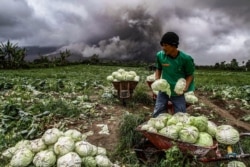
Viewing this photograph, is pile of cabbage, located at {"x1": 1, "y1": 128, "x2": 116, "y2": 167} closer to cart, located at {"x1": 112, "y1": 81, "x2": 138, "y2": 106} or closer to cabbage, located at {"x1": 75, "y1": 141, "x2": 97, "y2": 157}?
cabbage, located at {"x1": 75, "y1": 141, "x2": 97, "y2": 157}

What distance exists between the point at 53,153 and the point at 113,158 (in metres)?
1.82

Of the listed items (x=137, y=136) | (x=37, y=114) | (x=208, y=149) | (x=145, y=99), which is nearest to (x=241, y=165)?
(x=208, y=149)

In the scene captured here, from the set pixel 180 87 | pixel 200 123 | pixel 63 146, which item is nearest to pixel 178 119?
pixel 200 123

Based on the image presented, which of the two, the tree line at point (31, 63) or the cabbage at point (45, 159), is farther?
the tree line at point (31, 63)

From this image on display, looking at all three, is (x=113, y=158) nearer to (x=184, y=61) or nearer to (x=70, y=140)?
(x=70, y=140)

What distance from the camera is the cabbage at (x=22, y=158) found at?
16.6 feet

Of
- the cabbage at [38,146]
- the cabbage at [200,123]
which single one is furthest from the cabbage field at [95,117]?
the cabbage at [200,123]

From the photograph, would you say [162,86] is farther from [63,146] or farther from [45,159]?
[45,159]

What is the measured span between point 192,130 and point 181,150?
1.19 ft

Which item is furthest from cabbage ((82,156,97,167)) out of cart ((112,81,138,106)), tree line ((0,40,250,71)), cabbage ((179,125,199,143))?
tree line ((0,40,250,71))

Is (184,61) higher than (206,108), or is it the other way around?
(184,61)

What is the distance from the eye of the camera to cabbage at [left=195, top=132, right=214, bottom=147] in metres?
5.26

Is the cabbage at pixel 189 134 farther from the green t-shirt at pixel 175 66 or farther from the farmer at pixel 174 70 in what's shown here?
the green t-shirt at pixel 175 66

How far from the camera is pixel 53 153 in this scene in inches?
200
